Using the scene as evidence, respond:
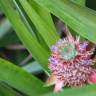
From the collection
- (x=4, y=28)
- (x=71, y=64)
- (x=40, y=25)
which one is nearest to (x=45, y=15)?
(x=40, y=25)

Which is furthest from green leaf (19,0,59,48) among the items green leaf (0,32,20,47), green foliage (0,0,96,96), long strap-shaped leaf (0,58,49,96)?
green leaf (0,32,20,47)

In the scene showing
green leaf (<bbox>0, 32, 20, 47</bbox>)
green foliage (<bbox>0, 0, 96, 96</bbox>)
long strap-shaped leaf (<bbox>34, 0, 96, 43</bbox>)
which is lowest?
green leaf (<bbox>0, 32, 20, 47</bbox>)

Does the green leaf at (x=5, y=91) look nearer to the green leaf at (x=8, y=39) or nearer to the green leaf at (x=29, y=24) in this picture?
the green leaf at (x=29, y=24)

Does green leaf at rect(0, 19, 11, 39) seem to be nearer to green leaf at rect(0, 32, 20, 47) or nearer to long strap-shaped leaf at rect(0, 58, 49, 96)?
green leaf at rect(0, 32, 20, 47)

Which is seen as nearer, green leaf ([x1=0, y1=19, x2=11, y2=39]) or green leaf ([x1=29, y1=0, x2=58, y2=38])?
green leaf ([x1=29, y1=0, x2=58, y2=38])

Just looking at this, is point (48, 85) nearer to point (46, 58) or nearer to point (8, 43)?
point (46, 58)

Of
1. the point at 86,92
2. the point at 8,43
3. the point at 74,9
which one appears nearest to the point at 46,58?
the point at 74,9
